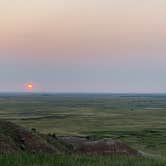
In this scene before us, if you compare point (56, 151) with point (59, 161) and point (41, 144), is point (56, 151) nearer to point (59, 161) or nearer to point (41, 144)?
point (41, 144)

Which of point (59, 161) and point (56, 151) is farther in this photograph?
point (56, 151)

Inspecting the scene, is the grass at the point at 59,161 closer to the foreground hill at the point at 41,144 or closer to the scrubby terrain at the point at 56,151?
the scrubby terrain at the point at 56,151

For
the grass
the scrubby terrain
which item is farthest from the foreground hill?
the grass

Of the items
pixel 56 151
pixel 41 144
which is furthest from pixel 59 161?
pixel 41 144

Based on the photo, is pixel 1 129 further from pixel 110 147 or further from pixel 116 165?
pixel 116 165

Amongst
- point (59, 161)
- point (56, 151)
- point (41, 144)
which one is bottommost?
point (56, 151)

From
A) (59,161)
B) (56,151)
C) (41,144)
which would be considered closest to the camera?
(59,161)

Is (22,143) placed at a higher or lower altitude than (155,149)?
higher

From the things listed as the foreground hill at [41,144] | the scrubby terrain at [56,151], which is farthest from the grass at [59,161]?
the foreground hill at [41,144]

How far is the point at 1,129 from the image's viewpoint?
24594 millimetres

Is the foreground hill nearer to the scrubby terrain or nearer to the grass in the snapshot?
the scrubby terrain

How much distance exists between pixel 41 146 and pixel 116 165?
36.6ft

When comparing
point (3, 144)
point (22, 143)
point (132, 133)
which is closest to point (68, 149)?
point (22, 143)

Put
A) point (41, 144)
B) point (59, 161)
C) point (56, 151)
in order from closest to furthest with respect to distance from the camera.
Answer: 1. point (59, 161)
2. point (56, 151)
3. point (41, 144)
